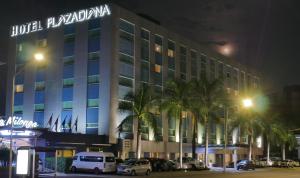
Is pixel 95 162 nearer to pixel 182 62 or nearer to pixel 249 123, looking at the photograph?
pixel 182 62

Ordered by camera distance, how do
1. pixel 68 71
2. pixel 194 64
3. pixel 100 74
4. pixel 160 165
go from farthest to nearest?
pixel 194 64, pixel 68 71, pixel 100 74, pixel 160 165

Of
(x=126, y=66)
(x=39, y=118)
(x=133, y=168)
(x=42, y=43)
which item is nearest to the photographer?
(x=133, y=168)

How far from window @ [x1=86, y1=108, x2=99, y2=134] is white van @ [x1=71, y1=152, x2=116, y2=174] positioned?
15872mm

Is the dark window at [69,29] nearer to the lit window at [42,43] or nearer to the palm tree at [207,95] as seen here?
the lit window at [42,43]

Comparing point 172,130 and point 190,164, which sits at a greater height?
point 172,130

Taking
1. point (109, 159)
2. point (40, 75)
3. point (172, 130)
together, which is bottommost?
point (109, 159)

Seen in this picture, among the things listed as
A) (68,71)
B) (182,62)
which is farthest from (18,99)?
(182,62)

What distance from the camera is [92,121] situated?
236ft

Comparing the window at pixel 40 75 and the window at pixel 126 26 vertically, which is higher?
the window at pixel 126 26

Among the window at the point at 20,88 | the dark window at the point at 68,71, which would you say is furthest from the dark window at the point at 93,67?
the window at the point at 20,88

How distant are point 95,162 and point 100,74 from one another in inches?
830

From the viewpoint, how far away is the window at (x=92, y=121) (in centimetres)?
7136

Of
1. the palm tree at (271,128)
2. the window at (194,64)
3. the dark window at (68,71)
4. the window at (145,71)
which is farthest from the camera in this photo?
the palm tree at (271,128)

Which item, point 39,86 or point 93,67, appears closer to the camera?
point 93,67
